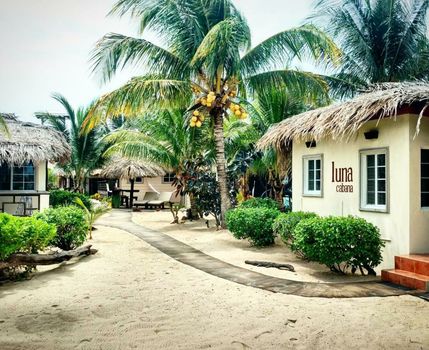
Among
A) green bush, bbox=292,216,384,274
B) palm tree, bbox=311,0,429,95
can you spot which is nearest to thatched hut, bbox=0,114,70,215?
green bush, bbox=292,216,384,274

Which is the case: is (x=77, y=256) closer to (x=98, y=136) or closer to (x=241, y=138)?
(x=241, y=138)

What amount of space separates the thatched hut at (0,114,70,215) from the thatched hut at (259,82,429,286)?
771 cm

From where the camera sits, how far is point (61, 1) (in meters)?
7.27

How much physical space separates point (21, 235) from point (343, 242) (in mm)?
5040

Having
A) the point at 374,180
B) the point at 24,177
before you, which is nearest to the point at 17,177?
the point at 24,177

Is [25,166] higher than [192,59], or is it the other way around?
[192,59]

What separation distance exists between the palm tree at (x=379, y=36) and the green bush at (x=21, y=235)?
983 cm

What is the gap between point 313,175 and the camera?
889 cm

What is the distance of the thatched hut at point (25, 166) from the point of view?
11.5 meters

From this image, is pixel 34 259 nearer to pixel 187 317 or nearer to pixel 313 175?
pixel 187 317

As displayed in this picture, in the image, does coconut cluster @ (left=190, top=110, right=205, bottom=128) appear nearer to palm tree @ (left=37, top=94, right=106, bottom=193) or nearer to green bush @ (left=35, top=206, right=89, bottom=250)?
green bush @ (left=35, top=206, right=89, bottom=250)

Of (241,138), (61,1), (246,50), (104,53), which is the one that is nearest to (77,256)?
Result: (61,1)

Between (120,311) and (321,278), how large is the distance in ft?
11.0

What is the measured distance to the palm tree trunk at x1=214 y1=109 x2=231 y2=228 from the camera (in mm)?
11438
